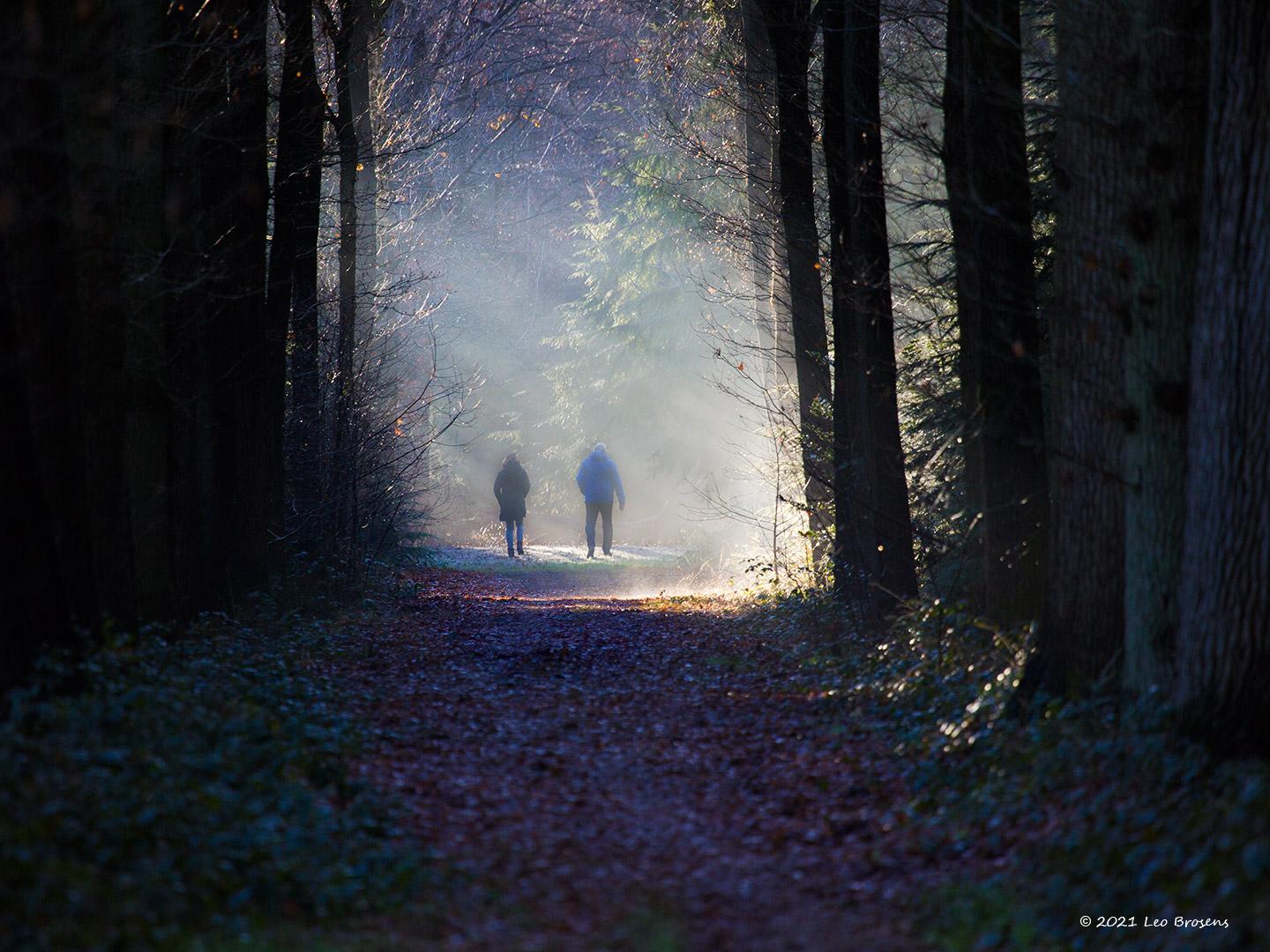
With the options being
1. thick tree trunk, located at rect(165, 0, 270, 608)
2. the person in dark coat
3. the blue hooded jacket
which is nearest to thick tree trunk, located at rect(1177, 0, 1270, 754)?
thick tree trunk, located at rect(165, 0, 270, 608)

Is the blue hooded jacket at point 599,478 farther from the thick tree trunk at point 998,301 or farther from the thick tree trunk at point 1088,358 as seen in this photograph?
the thick tree trunk at point 1088,358

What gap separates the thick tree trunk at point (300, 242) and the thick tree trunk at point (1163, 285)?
871 centimetres

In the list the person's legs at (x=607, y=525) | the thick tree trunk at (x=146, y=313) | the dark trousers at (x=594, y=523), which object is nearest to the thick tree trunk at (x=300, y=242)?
the thick tree trunk at (x=146, y=313)

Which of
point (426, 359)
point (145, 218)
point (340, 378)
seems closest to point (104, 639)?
point (145, 218)

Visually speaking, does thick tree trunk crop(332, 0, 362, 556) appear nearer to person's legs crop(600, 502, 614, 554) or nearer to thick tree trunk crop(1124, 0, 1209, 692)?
thick tree trunk crop(1124, 0, 1209, 692)

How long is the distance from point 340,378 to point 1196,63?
11868 millimetres

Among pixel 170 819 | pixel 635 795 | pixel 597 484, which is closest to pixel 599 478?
pixel 597 484

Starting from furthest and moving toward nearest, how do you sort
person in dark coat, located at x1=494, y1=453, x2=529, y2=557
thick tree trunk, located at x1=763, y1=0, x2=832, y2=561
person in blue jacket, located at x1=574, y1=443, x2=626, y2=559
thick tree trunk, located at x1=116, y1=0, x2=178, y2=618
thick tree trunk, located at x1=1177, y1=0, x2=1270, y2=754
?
person in dark coat, located at x1=494, y1=453, x2=529, y2=557 → person in blue jacket, located at x1=574, y1=443, x2=626, y2=559 → thick tree trunk, located at x1=763, y1=0, x2=832, y2=561 → thick tree trunk, located at x1=116, y1=0, x2=178, y2=618 → thick tree trunk, located at x1=1177, y1=0, x2=1270, y2=754

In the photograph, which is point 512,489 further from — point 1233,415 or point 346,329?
point 1233,415

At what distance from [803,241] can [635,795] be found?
8145mm

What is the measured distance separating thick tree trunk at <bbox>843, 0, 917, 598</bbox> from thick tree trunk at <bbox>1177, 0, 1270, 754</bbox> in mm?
5191

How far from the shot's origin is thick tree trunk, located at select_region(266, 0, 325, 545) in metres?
12.9

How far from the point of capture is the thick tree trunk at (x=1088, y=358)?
6.85 m

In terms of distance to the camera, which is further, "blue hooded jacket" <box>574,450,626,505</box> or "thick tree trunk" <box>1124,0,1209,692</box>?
"blue hooded jacket" <box>574,450,626,505</box>
